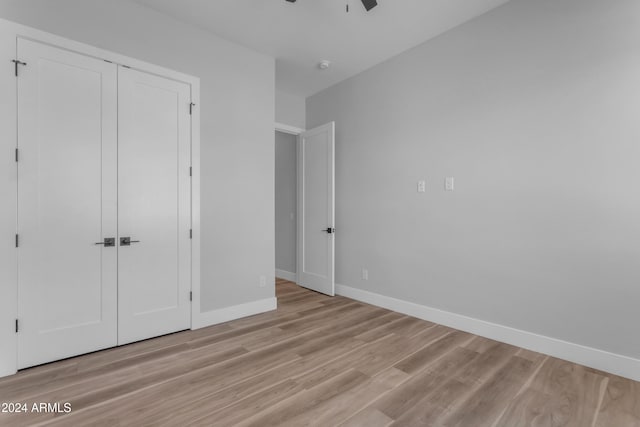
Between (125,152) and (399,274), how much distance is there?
314 cm

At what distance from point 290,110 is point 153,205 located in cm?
267

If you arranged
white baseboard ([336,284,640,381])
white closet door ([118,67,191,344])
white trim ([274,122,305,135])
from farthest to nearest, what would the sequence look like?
white trim ([274,122,305,135])
white closet door ([118,67,191,344])
white baseboard ([336,284,640,381])

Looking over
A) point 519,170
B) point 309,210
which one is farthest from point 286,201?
point 519,170

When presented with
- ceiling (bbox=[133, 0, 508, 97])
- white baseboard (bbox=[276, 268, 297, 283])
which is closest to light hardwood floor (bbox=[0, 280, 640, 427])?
white baseboard (bbox=[276, 268, 297, 283])

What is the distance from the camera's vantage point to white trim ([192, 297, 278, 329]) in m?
3.12

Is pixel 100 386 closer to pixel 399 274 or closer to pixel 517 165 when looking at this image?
pixel 399 274

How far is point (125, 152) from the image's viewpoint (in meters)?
2.67

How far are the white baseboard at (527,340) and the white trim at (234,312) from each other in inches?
54.4

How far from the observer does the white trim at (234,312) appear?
10.2 feet

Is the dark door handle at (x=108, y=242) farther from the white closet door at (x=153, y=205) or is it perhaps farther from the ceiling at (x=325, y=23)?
the ceiling at (x=325, y=23)

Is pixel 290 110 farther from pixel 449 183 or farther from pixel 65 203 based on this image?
pixel 65 203

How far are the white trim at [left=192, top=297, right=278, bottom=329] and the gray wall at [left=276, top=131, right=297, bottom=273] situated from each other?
1.62 m

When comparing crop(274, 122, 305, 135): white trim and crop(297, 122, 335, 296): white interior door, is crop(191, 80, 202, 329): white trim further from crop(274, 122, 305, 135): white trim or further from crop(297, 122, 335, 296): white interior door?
crop(297, 122, 335, 296): white interior door

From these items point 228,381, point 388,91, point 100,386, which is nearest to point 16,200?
point 100,386
